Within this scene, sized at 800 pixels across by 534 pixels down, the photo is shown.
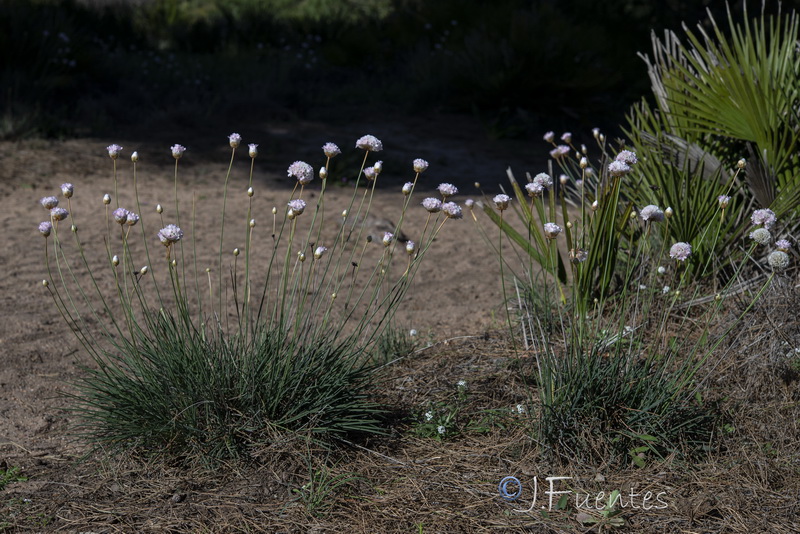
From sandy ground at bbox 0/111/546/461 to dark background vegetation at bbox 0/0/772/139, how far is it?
1.33 feet

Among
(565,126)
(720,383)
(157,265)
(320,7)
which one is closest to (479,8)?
A: (565,126)

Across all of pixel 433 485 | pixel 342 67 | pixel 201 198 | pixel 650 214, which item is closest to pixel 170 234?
pixel 433 485

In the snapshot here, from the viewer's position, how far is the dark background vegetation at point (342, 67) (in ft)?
28.4

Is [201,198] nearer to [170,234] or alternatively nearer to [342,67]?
[170,234]

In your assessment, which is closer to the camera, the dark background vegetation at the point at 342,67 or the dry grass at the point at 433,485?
the dry grass at the point at 433,485

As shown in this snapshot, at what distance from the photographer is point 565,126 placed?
920 cm

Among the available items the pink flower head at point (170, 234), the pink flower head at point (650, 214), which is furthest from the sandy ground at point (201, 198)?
the pink flower head at point (650, 214)

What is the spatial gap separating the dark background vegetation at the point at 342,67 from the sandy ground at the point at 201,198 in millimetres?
404

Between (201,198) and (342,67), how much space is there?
5.15 meters

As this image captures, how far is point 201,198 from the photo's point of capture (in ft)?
21.2

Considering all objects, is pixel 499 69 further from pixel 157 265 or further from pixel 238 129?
pixel 157 265

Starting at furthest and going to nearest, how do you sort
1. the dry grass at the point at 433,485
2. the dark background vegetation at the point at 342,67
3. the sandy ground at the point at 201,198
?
the dark background vegetation at the point at 342,67 → the sandy ground at the point at 201,198 → the dry grass at the point at 433,485

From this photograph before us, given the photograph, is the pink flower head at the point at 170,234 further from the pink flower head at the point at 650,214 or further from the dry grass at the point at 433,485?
the pink flower head at the point at 650,214

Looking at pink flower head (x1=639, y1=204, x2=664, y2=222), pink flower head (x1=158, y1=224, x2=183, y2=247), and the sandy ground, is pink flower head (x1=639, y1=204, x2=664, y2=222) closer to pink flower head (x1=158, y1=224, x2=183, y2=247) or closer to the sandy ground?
pink flower head (x1=158, y1=224, x2=183, y2=247)
